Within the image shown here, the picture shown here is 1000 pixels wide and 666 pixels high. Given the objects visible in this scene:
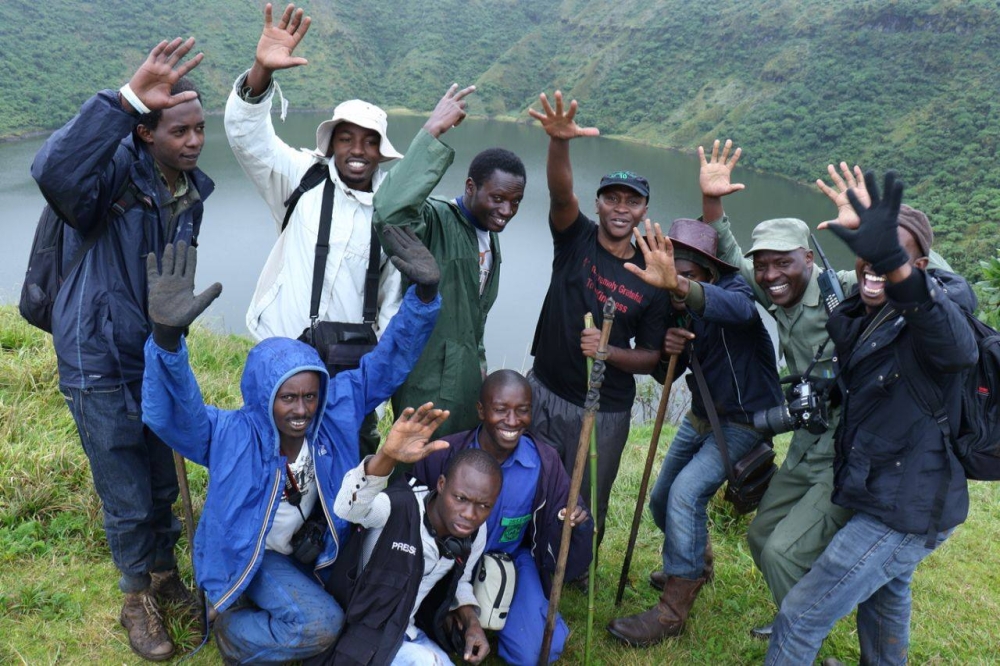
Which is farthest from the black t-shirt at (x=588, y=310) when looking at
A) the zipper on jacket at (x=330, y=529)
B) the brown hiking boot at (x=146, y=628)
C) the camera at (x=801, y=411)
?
the brown hiking boot at (x=146, y=628)

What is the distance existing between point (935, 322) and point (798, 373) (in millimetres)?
1036

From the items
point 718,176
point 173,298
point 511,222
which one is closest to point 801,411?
point 718,176

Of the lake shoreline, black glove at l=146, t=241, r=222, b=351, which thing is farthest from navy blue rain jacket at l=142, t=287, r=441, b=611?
the lake shoreline

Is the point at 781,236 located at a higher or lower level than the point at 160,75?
lower

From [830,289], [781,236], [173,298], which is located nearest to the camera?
[173,298]

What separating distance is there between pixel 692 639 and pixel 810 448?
1.12m

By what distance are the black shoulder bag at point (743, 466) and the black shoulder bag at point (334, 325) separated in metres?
1.52

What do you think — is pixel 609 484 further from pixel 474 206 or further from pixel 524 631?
pixel 474 206

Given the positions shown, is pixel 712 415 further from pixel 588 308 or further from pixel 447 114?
pixel 447 114

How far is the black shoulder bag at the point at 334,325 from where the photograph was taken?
3.17 m

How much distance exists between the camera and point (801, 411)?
9.73ft

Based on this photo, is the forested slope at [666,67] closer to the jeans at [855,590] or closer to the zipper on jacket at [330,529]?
the jeans at [855,590]

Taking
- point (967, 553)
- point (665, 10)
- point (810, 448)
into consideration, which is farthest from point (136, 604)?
point (665, 10)

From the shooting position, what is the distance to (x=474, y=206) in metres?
3.38
